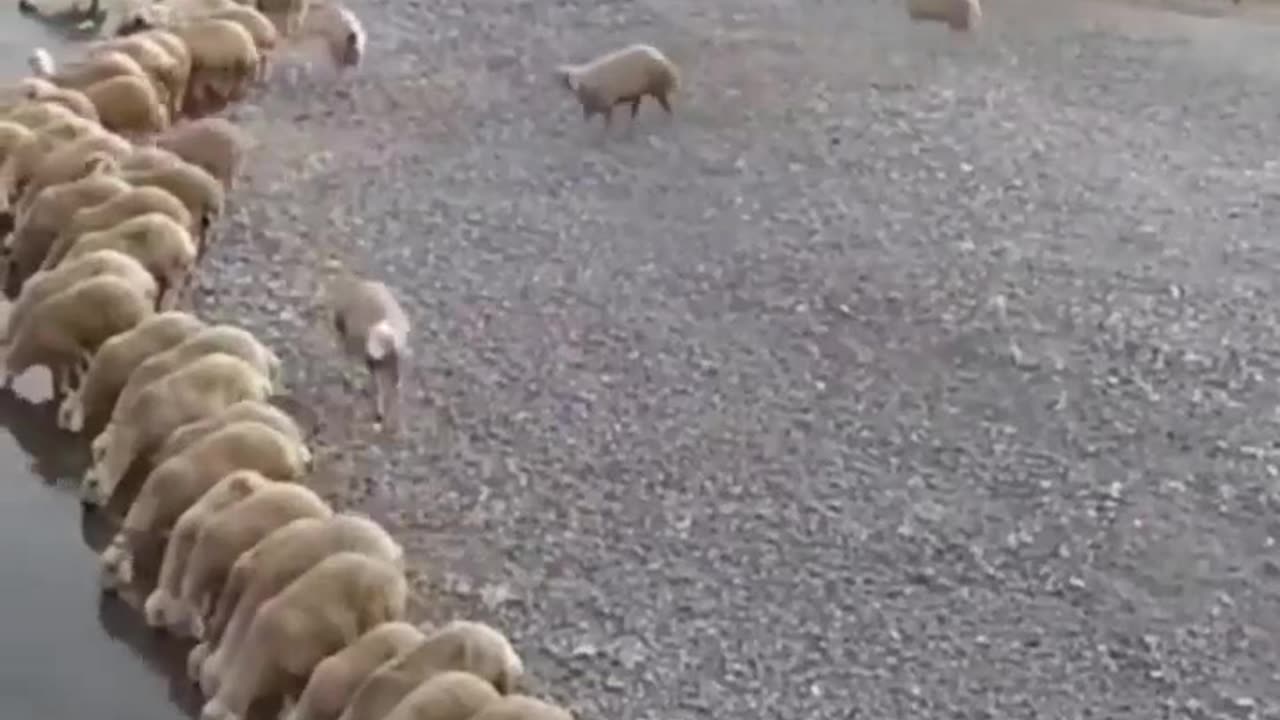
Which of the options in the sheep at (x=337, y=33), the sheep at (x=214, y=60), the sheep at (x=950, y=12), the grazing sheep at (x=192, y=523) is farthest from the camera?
the sheep at (x=950, y=12)

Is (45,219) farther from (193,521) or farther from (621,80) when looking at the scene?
(621,80)

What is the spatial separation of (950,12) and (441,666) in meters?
1.74

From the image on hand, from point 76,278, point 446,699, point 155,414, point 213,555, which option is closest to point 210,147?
point 76,278

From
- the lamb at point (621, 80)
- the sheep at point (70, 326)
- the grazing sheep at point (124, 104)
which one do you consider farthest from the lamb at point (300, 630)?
the lamb at point (621, 80)

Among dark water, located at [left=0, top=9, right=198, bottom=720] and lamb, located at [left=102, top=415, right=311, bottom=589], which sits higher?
lamb, located at [left=102, top=415, right=311, bottom=589]

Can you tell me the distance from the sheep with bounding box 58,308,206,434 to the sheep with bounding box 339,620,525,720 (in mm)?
495

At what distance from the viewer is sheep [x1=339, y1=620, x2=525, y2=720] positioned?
58.3 inches

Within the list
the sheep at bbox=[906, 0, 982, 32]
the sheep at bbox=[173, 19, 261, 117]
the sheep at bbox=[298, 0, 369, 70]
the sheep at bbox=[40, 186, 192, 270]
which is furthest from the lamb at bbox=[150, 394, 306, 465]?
the sheep at bbox=[906, 0, 982, 32]

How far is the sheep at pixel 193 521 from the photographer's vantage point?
1.67 m

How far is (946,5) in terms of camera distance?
3010mm

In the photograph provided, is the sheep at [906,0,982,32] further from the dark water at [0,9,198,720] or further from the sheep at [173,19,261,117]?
the dark water at [0,9,198,720]

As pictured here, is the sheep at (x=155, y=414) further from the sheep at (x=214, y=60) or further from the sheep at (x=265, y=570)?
the sheep at (x=214, y=60)

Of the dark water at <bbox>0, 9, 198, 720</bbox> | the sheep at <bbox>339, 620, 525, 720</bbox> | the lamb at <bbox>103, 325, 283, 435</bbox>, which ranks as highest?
the sheep at <bbox>339, 620, 525, 720</bbox>

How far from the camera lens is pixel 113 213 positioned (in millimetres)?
2182
